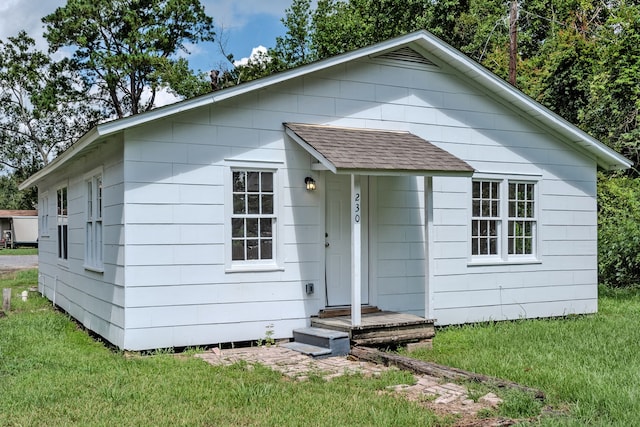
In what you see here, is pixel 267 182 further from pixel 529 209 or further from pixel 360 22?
pixel 360 22

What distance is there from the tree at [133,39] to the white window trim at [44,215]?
1586 cm

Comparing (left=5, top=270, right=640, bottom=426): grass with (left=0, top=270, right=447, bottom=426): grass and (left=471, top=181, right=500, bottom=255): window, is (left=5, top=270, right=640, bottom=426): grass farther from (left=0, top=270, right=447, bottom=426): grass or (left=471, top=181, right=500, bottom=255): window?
(left=471, top=181, right=500, bottom=255): window

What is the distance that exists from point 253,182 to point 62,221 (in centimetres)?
625

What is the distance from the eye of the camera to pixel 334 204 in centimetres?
948

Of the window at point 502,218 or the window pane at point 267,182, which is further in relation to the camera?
the window at point 502,218

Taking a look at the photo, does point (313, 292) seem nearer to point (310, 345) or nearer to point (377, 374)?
point (310, 345)

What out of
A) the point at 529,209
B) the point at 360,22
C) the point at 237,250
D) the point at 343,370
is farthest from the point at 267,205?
the point at 360,22

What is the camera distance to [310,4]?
108ft

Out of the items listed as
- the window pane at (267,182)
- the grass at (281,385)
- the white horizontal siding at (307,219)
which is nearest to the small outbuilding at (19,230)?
the white horizontal siding at (307,219)

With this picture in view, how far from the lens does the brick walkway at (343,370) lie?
18.8 ft

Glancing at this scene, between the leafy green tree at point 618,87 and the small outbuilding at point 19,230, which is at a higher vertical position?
the leafy green tree at point 618,87

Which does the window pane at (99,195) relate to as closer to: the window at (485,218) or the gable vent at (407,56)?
the gable vent at (407,56)

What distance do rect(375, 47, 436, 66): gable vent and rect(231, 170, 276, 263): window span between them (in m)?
2.81

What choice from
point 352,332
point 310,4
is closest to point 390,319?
point 352,332
